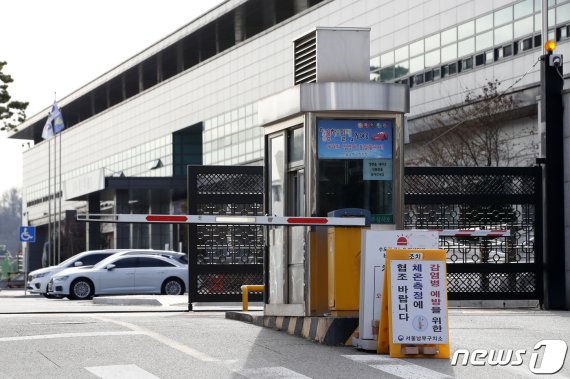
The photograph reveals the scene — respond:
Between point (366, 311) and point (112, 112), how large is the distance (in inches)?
3588

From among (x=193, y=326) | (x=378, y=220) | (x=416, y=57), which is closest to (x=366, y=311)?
(x=378, y=220)

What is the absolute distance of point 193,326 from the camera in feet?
47.9

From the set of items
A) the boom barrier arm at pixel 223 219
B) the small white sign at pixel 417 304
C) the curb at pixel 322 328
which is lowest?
the curb at pixel 322 328

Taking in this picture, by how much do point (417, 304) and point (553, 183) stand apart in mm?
9654

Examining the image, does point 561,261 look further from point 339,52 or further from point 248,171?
point 339,52

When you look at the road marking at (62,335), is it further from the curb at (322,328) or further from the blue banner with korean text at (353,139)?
the blue banner with korean text at (353,139)

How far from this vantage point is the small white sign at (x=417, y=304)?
37.2 ft

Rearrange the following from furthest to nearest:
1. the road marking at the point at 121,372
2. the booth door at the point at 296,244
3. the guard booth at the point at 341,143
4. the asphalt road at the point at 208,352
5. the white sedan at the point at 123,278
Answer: the white sedan at the point at 123,278 → the booth door at the point at 296,244 → the guard booth at the point at 341,143 → the asphalt road at the point at 208,352 → the road marking at the point at 121,372

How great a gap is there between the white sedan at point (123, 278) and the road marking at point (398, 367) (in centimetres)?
2320

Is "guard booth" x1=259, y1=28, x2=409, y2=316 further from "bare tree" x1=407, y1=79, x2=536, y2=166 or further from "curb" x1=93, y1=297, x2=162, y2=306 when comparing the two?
"bare tree" x1=407, y1=79, x2=536, y2=166

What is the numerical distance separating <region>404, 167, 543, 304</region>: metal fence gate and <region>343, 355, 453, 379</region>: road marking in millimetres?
9403

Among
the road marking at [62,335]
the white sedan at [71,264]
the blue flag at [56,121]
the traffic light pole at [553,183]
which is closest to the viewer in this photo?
Result: the road marking at [62,335]

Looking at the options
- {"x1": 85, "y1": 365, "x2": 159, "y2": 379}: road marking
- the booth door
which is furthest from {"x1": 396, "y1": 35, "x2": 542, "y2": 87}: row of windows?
{"x1": 85, "y1": 365, "x2": 159, "y2": 379}: road marking

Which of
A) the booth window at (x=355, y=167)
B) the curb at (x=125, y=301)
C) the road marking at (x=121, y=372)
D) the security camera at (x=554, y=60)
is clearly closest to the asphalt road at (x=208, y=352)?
the road marking at (x=121, y=372)
